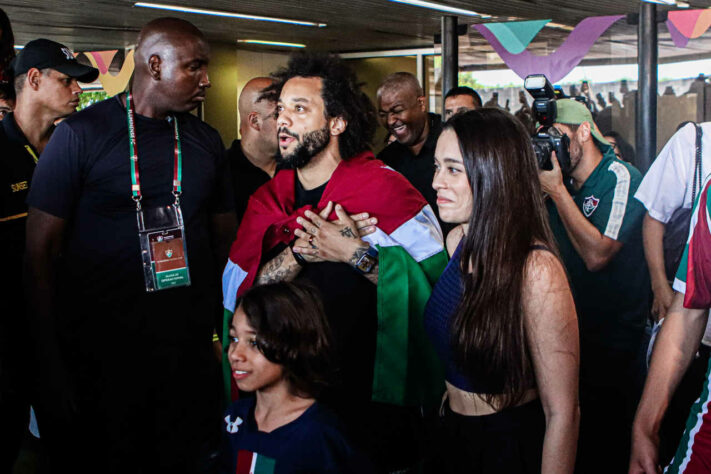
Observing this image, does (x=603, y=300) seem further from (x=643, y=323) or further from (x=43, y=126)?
(x=43, y=126)

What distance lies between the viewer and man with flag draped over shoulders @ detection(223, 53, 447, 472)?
2293 mm

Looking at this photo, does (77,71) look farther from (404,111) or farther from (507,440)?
(507,440)

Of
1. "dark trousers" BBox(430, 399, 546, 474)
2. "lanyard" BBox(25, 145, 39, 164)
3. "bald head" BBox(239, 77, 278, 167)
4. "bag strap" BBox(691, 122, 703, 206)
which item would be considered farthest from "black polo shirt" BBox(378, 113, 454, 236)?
"dark trousers" BBox(430, 399, 546, 474)

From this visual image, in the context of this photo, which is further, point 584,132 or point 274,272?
point 584,132

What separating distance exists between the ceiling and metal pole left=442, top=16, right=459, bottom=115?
97 mm

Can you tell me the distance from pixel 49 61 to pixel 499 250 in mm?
2418

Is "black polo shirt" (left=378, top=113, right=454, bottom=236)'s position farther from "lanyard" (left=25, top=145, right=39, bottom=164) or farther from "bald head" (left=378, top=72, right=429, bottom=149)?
"lanyard" (left=25, top=145, right=39, bottom=164)

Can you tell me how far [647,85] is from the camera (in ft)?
19.2

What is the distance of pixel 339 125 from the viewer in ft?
8.18

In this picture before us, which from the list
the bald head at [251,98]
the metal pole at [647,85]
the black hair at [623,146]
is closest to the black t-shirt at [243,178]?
the bald head at [251,98]

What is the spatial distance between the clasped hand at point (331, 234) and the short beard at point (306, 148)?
192mm

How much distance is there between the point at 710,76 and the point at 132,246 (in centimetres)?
483

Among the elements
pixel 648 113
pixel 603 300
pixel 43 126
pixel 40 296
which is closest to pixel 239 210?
pixel 43 126

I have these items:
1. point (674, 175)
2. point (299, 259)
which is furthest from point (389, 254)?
point (674, 175)
